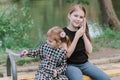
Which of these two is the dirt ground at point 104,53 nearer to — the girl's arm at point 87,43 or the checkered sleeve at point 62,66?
the girl's arm at point 87,43

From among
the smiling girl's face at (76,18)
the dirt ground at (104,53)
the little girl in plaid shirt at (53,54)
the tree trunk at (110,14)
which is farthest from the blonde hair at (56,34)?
the tree trunk at (110,14)

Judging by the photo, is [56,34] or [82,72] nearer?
[56,34]

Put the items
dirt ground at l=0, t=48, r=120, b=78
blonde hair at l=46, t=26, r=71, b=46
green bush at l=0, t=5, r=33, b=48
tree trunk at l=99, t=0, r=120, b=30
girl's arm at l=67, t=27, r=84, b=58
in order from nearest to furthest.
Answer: blonde hair at l=46, t=26, r=71, b=46, girl's arm at l=67, t=27, r=84, b=58, dirt ground at l=0, t=48, r=120, b=78, green bush at l=0, t=5, r=33, b=48, tree trunk at l=99, t=0, r=120, b=30

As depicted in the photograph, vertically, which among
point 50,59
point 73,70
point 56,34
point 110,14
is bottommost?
point 110,14

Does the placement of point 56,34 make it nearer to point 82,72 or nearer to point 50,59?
point 50,59

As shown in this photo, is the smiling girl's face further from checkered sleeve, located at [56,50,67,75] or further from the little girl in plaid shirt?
checkered sleeve, located at [56,50,67,75]

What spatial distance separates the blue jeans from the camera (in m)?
3.86

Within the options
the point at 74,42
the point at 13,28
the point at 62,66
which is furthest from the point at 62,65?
the point at 13,28

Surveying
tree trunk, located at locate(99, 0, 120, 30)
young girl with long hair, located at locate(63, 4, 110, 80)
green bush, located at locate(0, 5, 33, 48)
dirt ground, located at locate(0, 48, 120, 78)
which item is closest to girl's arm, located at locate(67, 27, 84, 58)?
young girl with long hair, located at locate(63, 4, 110, 80)

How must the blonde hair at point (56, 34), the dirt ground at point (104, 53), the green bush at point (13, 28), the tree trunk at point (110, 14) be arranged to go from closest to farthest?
the blonde hair at point (56, 34), the dirt ground at point (104, 53), the green bush at point (13, 28), the tree trunk at point (110, 14)

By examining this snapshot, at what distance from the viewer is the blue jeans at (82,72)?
3855 mm

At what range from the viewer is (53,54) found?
3738 mm

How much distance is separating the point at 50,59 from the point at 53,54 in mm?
Result: 57

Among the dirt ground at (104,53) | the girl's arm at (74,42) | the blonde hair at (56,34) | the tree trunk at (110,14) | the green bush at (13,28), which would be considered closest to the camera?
the blonde hair at (56,34)
